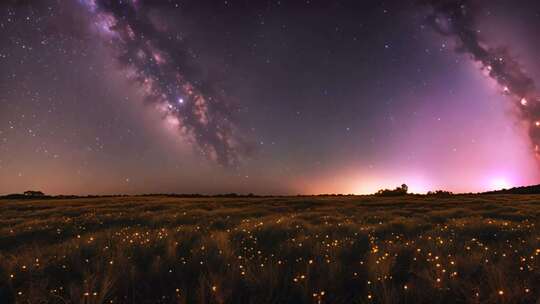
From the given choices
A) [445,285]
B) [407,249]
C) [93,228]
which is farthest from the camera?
[93,228]

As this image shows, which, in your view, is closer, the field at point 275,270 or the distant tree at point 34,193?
the field at point 275,270

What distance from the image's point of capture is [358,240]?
37.1ft

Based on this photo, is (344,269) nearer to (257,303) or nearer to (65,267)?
(257,303)

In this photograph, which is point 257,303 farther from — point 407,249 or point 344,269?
point 407,249

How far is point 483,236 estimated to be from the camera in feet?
40.7

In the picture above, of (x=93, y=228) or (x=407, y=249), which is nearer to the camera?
(x=407, y=249)

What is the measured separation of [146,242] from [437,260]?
6.90 m

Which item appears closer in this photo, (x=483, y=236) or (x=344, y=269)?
(x=344, y=269)

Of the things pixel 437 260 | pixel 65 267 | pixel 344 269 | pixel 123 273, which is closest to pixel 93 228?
pixel 65 267

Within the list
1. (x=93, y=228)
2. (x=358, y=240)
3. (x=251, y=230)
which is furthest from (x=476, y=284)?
(x=93, y=228)

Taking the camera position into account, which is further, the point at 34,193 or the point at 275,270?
the point at 34,193

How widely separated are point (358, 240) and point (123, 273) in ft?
20.3

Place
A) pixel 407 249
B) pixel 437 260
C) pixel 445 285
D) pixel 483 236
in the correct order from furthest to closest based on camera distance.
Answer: pixel 483 236
pixel 407 249
pixel 437 260
pixel 445 285

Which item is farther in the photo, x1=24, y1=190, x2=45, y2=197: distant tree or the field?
x1=24, y1=190, x2=45, y2=197: distant tree
